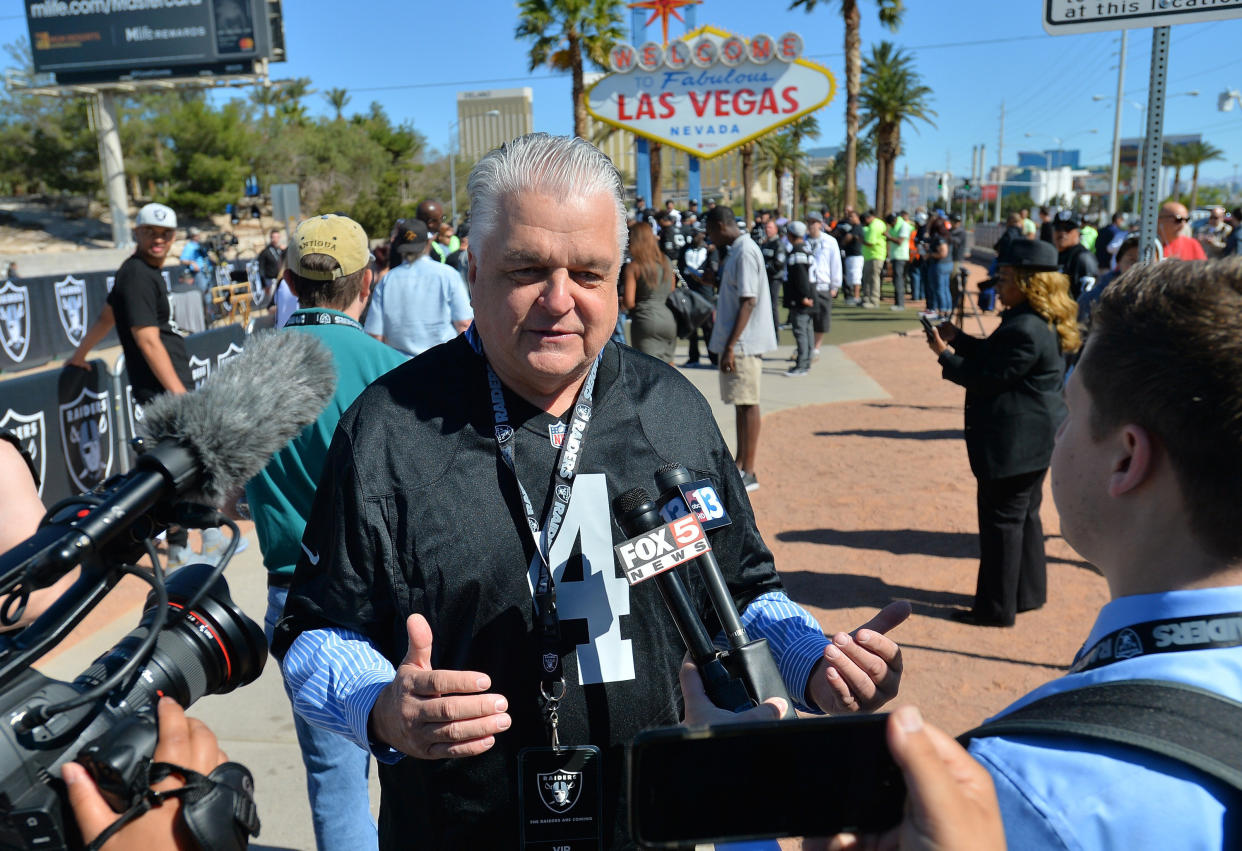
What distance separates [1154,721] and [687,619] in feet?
2.20

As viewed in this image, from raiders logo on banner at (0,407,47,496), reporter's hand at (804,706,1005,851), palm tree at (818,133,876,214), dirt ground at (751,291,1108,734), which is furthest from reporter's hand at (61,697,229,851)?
palm tree at (818,133,876,214)

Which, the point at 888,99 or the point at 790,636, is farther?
the point at 888,99

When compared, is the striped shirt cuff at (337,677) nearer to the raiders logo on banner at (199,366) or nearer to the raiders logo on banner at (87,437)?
the raiders logo on banner at (87,437)

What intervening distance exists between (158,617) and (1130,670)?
Result: 46.8 inches

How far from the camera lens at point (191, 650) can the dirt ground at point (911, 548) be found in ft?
11.4

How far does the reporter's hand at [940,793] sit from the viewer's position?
866 millimetres

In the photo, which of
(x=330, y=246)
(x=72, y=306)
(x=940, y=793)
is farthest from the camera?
(x=72, y=306)

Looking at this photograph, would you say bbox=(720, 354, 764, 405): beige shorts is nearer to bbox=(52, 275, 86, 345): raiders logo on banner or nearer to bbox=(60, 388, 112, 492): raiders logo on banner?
bbox=(60, 388, 112, 492): raiders logo on banner

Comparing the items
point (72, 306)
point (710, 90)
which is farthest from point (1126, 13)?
point (72, 306)

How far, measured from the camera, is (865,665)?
159 centimetres

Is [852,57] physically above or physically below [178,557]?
above

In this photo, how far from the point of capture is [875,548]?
643cm

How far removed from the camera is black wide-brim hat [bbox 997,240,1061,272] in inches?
187

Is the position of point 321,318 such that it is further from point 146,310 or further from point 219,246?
point 219,246
